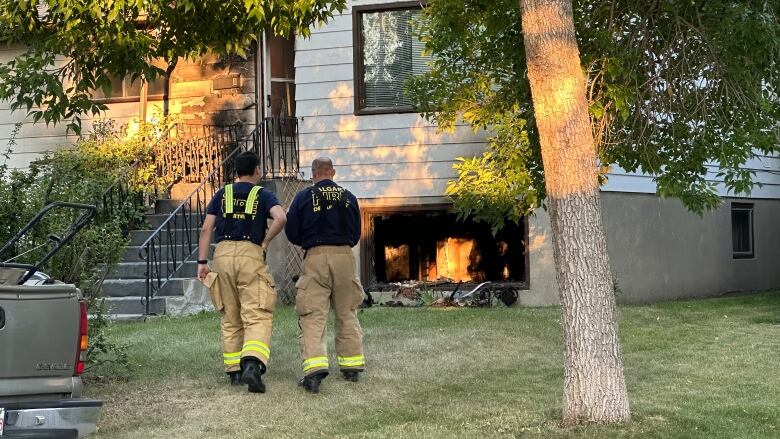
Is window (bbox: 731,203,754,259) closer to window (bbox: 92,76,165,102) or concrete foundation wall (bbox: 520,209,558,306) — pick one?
concrete foundation wall (bbox: 520,209,558,306)

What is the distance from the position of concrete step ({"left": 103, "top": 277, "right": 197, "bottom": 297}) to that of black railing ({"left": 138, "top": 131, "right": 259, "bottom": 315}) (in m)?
0.08

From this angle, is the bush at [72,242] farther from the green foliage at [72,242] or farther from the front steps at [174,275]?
the front steps at [174,275]

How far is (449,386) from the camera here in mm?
8406

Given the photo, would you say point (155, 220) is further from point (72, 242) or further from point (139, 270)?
point (72, 242)

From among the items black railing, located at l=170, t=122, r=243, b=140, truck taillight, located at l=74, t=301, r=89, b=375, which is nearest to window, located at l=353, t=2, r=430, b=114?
black railing, located at l=170, t=122, r=243, b=140

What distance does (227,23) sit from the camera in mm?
8906

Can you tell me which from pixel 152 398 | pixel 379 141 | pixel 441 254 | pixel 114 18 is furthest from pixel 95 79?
pixel 441 254

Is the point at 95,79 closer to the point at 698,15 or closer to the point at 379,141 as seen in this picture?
the point at 698,15

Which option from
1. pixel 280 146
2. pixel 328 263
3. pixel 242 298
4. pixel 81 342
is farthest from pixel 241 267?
pixel 280 146

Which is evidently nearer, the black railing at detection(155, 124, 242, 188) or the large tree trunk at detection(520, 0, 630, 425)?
the large tree trunk at detection(520, 0, 630, 425)

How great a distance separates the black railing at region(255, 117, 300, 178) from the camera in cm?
1541

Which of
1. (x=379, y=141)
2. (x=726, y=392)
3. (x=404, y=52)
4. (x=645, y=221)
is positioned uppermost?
(x=404, y=52)

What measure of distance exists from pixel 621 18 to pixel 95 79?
182 inches

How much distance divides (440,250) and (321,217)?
7.58 metres
